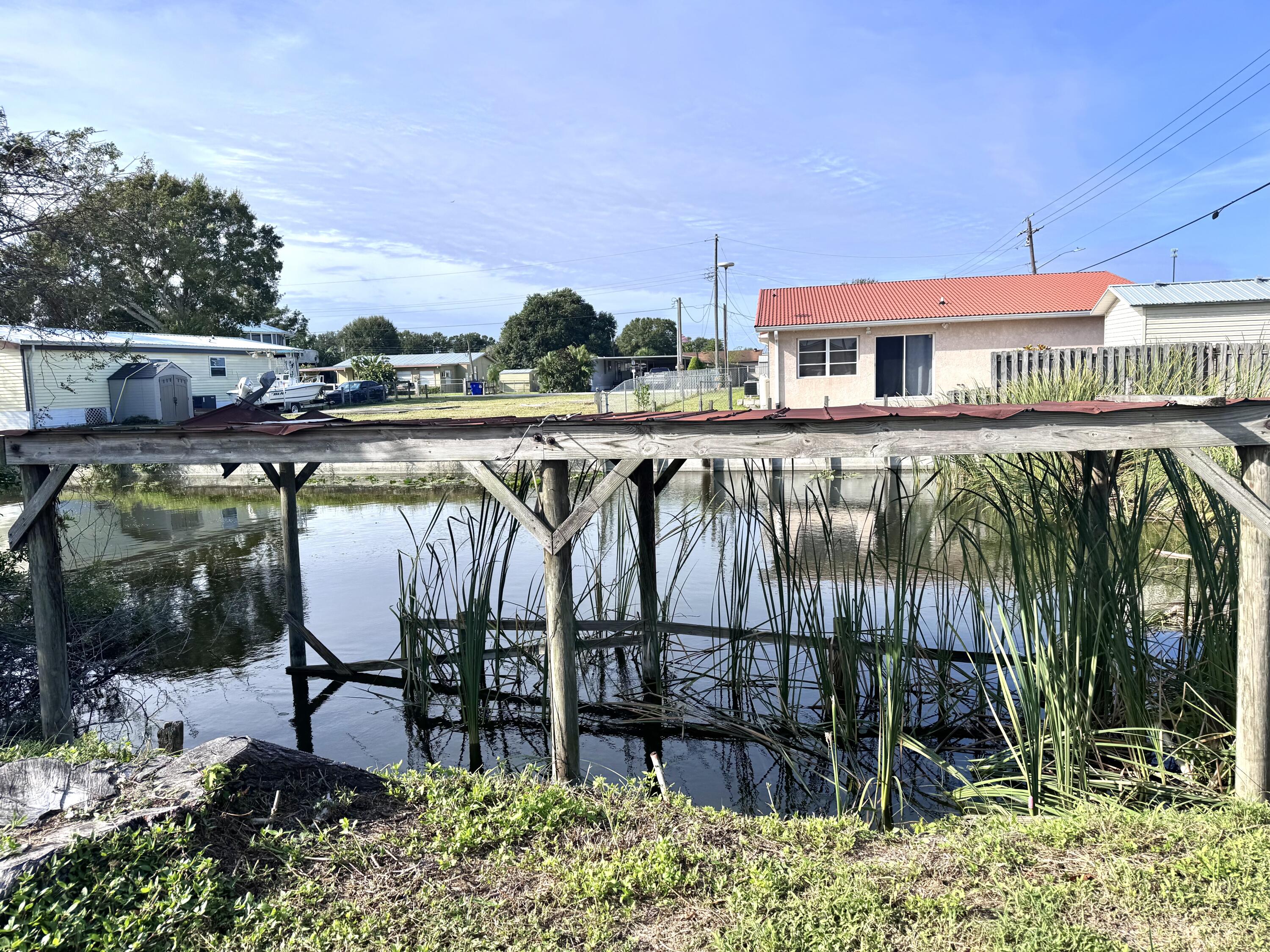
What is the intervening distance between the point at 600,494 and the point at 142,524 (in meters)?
13.4

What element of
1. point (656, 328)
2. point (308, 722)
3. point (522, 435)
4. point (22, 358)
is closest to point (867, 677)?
point (522, 435)

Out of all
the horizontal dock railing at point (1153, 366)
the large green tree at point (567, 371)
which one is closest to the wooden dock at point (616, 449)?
the horizontal dock railing at point (1153, 366)

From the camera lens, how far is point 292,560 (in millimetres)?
7223

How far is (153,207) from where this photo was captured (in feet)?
38.4

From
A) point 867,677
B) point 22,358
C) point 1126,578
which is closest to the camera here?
point 1126,578

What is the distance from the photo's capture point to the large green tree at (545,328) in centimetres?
5891

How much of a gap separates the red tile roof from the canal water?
19.0 ft

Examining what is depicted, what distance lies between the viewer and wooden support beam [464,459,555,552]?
14.2 ft

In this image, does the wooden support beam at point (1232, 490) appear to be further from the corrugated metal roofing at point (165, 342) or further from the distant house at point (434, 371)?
the distant house at point (434, 371)

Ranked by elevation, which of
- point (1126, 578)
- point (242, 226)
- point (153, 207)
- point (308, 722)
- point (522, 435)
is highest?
point (242, 226)

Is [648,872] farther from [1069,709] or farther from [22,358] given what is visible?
[22,358]

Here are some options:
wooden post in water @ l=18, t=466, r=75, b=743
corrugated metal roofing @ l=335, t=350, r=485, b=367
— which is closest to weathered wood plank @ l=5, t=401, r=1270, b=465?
wooden post in water @ l=18, t=466, r=75, b=743

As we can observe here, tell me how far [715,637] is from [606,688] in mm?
900

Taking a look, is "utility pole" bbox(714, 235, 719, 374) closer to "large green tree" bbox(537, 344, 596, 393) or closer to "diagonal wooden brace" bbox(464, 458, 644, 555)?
"large green tree" bbox(537, 344, 596, 393)
